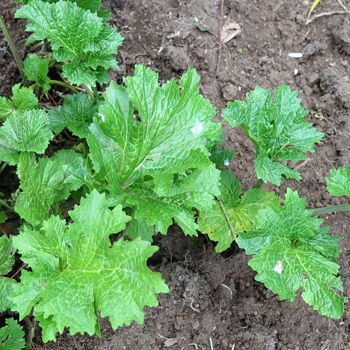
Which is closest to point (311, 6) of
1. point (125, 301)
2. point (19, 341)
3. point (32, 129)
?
point (32, 129)

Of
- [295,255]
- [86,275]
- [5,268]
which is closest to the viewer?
[86,275]

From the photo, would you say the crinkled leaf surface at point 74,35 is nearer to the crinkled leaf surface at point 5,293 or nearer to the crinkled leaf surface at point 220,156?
the crinkled leaf surface at point 220,156

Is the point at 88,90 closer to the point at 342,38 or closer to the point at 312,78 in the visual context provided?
the point at 312,78

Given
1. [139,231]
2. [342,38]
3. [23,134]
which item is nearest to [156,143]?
[139,231]

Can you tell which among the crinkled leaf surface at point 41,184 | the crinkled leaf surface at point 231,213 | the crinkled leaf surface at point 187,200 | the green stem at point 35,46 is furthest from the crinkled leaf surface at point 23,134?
the crinkled leaf surface at point 231,213

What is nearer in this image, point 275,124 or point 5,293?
point 5,293

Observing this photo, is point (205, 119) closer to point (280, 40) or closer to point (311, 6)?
point (280, 40)
